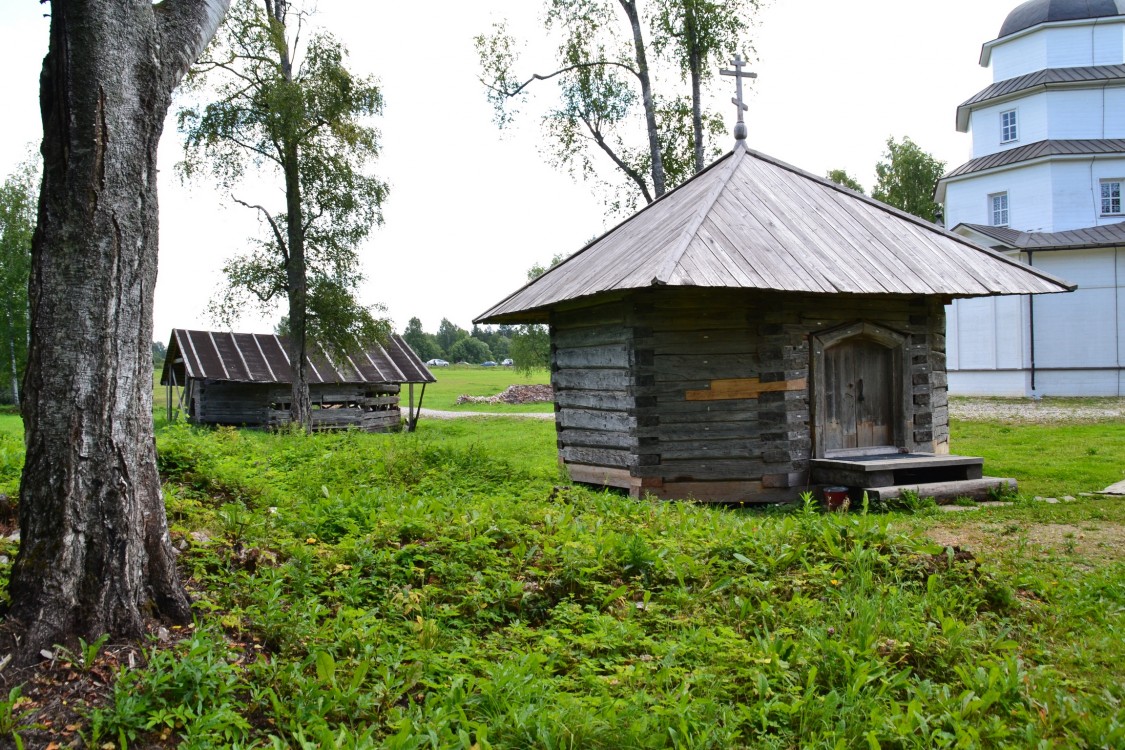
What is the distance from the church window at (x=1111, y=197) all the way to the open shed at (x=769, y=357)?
18849 mm

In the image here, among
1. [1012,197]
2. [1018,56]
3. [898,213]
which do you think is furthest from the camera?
[1018,56]

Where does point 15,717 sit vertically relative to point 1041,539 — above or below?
above

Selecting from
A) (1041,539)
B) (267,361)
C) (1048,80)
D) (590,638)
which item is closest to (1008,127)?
(1048,80)

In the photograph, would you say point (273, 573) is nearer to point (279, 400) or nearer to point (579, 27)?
point (579, 27)

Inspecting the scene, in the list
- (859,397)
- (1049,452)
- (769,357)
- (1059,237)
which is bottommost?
(1049,452)

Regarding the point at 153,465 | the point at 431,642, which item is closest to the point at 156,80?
the point at 153,465

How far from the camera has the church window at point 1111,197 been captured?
26484mm

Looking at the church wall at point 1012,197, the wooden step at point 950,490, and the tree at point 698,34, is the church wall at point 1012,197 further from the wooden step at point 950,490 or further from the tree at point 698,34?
the wooden step at point 950,490

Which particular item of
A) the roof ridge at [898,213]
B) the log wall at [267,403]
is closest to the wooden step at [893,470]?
the roof ridge at [898,213]

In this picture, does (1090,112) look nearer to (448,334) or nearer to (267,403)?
(267,403)

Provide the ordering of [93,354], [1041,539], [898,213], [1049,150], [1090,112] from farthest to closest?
[1090,112], [1049,150], [898,213], [1041,539], [93,354]

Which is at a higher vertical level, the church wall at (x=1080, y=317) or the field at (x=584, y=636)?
the church wall at (x=1080, y=317)

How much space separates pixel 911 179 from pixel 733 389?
120 feet

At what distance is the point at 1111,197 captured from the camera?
→ 26547 mm
